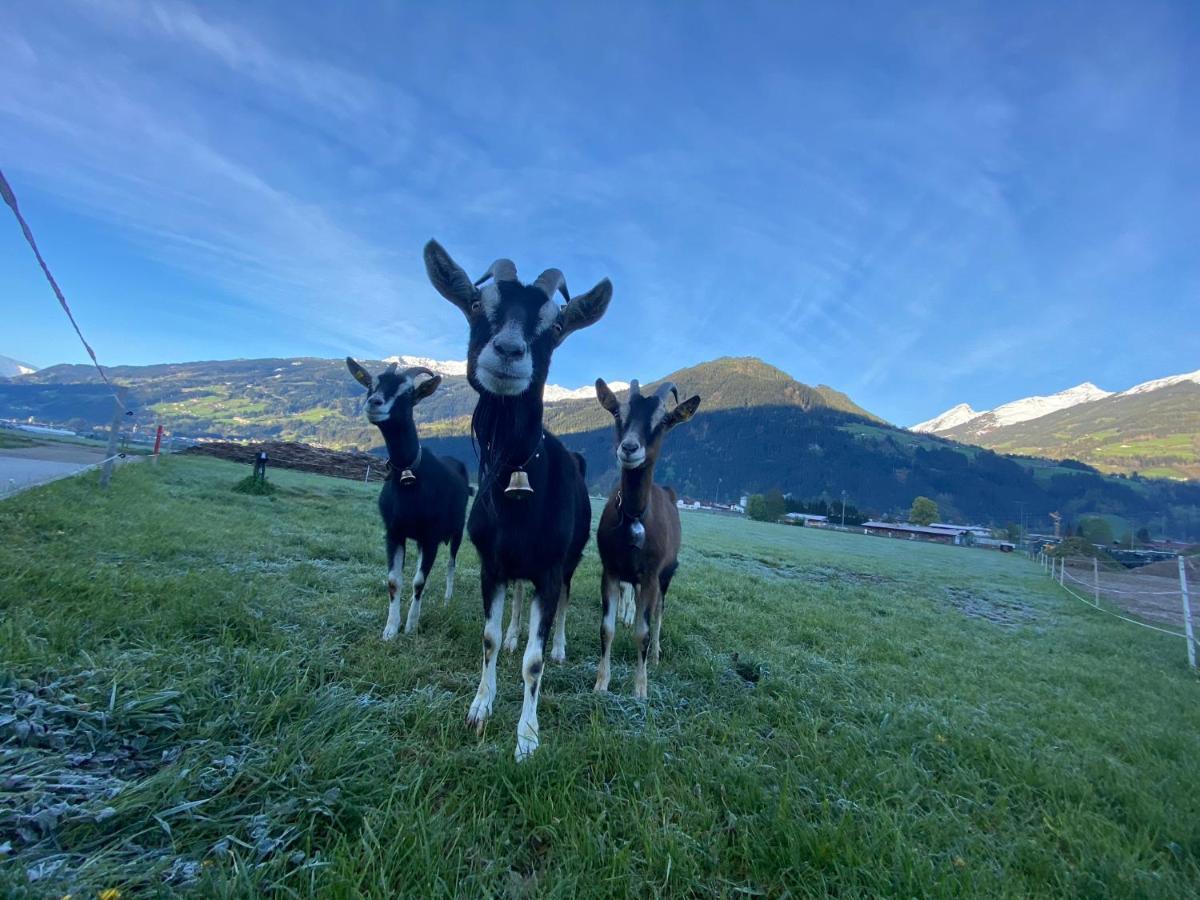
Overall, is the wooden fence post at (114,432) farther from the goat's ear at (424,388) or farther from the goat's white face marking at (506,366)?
the goat's white face marking at (506,366)

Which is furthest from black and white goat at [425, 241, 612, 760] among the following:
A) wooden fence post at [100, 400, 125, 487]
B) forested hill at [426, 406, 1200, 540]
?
forested hill at [426, 406, 1200, 540]

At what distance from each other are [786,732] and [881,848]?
1.48m

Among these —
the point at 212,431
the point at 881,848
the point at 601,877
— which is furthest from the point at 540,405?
the point at 212,431

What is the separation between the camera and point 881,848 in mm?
2678

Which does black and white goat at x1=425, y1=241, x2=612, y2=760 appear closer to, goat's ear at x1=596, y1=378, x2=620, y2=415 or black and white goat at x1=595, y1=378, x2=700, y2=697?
black and white goat at x1=595, y1=378, x2=700, y2=697

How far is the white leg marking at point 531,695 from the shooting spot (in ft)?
11.3

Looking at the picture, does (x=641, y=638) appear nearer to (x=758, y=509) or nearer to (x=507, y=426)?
(x=507, y=426)

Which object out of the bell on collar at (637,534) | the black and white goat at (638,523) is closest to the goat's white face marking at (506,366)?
the black and white goat at (638,523)

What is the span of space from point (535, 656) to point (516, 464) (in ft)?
5.01

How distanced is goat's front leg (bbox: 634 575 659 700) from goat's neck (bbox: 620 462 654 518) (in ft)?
2.67

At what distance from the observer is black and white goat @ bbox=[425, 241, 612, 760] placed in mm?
3842

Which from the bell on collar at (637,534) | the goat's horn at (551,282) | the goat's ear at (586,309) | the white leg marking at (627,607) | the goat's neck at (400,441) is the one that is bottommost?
the white leg marking at (627,607)

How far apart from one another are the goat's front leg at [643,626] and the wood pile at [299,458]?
3975cm

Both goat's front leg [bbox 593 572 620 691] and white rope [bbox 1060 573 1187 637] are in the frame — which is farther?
white rope [bbox 1060 573 1187 637]
